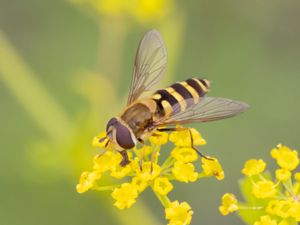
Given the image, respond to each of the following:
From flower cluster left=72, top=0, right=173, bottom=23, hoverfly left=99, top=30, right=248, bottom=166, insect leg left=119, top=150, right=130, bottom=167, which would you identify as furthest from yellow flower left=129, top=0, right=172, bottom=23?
insect leg left=119, top=150, right=130, bottom=167

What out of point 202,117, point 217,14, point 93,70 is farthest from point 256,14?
point 202,117

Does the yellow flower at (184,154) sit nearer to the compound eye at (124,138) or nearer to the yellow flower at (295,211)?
the compound eye at (124,138)

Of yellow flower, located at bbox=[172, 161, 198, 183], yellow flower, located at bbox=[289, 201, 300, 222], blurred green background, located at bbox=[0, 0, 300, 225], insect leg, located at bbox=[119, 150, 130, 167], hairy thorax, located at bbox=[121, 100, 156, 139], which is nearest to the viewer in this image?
yellow flower, located at bbox=[289, 201, 300, 222]

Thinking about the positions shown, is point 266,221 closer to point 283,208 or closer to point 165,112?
point 283,208

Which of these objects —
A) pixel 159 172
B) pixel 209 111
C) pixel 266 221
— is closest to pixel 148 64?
pixel 209 111

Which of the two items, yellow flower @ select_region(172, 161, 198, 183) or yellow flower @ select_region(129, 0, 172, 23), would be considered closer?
yellow flower @ select_region(172, 161, 198, 183)

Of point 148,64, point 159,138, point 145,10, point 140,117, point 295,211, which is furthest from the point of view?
point 145,10

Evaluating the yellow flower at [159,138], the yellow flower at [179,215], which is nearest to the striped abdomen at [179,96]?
the yellow flower at [159,138]

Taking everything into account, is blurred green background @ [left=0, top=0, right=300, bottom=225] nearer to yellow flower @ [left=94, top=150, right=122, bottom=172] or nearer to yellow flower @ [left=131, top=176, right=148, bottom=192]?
yellow flower @ [left=94, top=150, right=122, bottom=172]
